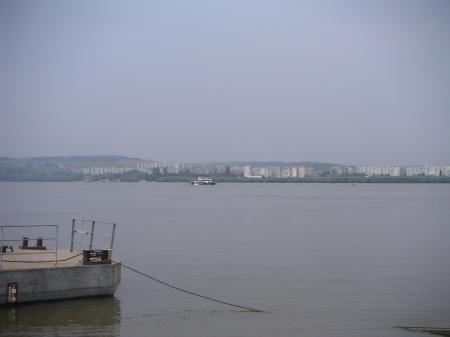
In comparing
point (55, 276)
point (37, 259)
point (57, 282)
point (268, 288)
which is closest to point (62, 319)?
point (57, 282)

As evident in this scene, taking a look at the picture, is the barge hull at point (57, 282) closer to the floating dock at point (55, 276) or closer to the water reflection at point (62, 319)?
the floating dock at point (55, 276)

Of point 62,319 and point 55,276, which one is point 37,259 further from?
point 62,319

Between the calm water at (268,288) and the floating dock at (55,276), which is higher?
the floating dock at (55,276)

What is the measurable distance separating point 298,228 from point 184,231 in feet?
31.5

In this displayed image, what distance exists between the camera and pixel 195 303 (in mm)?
21344

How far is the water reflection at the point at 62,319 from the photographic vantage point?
16.7m

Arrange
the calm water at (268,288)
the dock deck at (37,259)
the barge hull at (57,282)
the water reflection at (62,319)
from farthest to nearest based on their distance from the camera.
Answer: the dock deck at (37,259) → the calm water at (268,288) → the barge hull at (57,282) → the water reflection at (62,319)

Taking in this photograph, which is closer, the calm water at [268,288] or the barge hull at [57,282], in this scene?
the barge hull at [57,282]

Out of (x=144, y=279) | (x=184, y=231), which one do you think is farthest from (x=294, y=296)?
(x=184, y=231)

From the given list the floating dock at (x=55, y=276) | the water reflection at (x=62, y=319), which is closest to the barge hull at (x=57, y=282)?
the floating dock at (x=55, y=276)

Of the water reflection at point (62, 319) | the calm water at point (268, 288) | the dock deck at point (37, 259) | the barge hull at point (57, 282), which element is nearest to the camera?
the water reflection at point (62, 319)

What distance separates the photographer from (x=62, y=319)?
1762 centimetres

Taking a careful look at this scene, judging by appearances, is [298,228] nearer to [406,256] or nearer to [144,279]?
[406,256]

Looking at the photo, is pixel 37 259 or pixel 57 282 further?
pixel 37 259
